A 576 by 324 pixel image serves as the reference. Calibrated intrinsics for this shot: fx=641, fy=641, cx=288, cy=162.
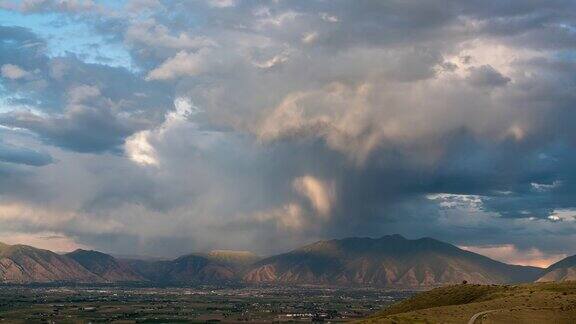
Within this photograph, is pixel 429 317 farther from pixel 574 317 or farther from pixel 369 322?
pixel 574 317

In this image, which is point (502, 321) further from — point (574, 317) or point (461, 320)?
point (574, 317)

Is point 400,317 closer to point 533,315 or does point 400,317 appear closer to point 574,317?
point 533,315

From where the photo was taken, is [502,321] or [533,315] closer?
[502,321]

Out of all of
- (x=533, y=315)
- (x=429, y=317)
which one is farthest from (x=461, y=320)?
(x=533, y=315)

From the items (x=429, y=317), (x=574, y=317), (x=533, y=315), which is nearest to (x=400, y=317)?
(x=429, y=317)

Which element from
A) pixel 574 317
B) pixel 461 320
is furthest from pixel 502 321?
pixel 574 317

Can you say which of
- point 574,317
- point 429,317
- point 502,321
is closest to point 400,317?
point 429,317
